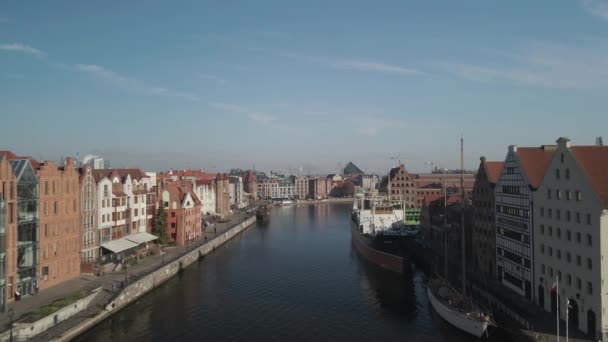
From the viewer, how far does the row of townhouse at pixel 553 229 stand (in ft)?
104

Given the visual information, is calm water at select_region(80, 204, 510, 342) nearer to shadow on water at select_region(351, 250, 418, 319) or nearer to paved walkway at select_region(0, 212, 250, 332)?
shadow on water at select_region(351, 250, 418, 319)

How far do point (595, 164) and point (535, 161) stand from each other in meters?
9.07

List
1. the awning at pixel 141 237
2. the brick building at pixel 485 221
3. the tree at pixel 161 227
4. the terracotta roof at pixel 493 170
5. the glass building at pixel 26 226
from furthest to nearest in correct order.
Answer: the tree at pixel 161 227, the awning at pixel 141 237, the terracotta roof at pixel 493 170, the brick building at pixel 485 221, the glass building at pixel 26 226

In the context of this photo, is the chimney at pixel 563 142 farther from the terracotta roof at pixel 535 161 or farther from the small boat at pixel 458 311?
the small boat at pixel 458 311

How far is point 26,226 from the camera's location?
4153cm

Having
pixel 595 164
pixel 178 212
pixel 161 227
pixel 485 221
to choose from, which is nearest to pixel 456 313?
pixel 595 164

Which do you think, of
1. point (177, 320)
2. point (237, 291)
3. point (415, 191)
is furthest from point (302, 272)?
point (415, 191)

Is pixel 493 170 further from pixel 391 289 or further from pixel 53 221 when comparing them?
pixel 53 221

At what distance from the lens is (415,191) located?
124 m

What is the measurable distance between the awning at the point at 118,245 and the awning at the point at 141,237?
3.56ft

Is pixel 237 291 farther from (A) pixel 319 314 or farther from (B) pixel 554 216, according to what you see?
(B) pixel 554 216

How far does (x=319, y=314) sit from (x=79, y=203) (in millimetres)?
28220

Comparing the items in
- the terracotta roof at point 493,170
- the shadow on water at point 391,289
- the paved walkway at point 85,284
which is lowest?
the shadow on water at point 391,289

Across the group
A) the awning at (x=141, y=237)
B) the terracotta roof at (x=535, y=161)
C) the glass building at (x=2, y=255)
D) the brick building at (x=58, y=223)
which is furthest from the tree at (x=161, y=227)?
the terracotta roof at (x=535, y=161)
